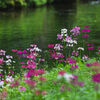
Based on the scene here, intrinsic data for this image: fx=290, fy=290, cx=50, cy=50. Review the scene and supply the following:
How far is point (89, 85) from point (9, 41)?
1446 centimetres

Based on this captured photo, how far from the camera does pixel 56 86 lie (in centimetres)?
659

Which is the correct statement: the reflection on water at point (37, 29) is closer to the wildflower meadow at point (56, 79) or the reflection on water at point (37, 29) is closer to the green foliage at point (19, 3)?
the wildflower meadow at point (56, 79)

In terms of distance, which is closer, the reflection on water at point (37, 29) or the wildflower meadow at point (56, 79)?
the wildflower meadow at point (56, 79)

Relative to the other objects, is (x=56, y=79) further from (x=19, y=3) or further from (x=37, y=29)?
(x=19, y=3)

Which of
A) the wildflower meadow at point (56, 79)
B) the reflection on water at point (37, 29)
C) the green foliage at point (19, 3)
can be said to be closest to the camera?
the wildflower meadow at point (56, 79)

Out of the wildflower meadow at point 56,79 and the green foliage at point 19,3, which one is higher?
the green foliage at point 19,3

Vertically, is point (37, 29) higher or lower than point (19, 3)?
lower

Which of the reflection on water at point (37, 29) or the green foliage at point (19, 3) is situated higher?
the green foliage at point (19, 3)

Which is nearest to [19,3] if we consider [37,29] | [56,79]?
[37,29]

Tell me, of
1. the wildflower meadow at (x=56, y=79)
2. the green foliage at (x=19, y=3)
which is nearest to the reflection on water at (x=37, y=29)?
the wildflower meadow at (x=56, y=79)

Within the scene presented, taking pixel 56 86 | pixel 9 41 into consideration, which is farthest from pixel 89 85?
pixel 9 41

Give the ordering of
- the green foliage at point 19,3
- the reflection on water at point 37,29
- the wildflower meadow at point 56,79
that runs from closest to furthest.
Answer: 1. the wildflower meadow at point 56,79
2. the reflection on water at point 37,29
3. the green foliage at point 19,3

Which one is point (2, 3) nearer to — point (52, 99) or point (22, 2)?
point (22, 2)

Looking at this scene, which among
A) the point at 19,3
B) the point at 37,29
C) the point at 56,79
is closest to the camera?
the point at 56,79
